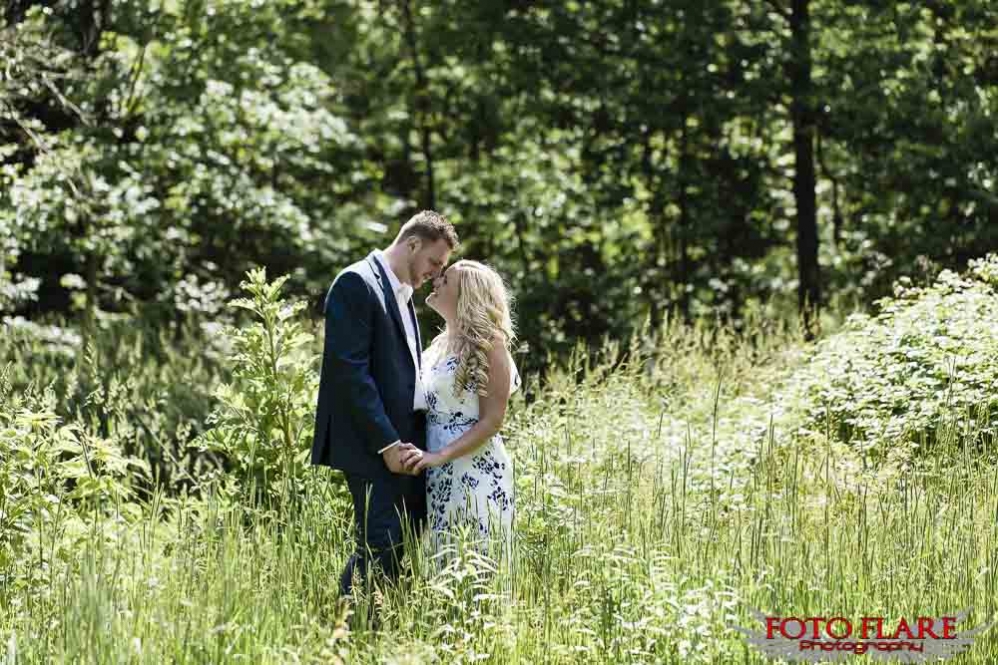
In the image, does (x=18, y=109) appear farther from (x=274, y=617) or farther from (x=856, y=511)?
(x=856, y=511)

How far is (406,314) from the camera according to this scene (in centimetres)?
479

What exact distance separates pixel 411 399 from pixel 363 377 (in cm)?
28

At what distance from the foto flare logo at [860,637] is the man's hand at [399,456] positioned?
54.5 inches

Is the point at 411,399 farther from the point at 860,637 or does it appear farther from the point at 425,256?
the point at 860,637

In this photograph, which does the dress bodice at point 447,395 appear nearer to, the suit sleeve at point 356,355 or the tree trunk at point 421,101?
the suit sleeve at point 356,355

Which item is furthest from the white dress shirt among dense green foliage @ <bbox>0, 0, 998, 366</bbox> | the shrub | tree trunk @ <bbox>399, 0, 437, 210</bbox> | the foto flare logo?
tree trunk @ <bbox>399, 0, 437, 210</bbox>

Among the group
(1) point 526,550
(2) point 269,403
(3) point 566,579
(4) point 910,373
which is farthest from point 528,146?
(3) point 566,579

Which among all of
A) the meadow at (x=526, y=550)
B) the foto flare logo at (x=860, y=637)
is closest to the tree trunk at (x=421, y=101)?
the meadow at (x=526, y=550)

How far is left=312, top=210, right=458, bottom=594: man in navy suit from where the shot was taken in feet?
14.8

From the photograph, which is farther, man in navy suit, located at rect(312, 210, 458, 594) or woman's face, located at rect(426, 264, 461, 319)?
woman's face, located at rect(426, 264, 461, 319)

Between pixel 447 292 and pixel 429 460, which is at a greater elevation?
pixel 447 292

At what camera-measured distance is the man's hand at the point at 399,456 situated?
4492 millimetres

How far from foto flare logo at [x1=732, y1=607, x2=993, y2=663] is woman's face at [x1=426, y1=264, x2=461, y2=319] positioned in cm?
163

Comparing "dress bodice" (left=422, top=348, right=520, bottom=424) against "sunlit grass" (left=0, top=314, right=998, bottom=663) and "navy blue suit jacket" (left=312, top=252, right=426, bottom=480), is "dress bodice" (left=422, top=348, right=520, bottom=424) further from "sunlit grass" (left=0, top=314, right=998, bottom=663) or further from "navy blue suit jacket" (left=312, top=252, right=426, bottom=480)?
"sunlit grass" (left=0, top=314, right=998, bottom=663)
